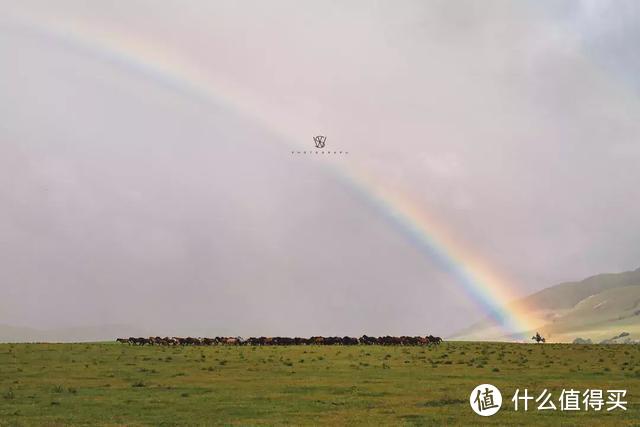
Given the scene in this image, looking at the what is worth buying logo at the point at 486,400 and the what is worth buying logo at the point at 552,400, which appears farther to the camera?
the what is worth buying logo at the point at 552,400

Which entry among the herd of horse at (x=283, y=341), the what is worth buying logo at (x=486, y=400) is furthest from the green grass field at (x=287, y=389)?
the herd of horse at (x=283, y=341)

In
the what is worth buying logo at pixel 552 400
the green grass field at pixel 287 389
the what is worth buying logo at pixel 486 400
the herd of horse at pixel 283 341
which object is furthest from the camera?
the herd of horse at pixel 283 341

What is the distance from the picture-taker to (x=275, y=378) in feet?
135

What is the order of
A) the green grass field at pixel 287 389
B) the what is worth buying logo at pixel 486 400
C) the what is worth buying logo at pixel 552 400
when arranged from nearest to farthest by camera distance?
1. the green grass field at pixel 287 389
2. the what is worth buying logo at pixel 486 400
3. the what is worth buying logo at pixel 552 400

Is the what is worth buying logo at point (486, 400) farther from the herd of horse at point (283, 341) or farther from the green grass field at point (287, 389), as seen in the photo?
the herd of horse at point (283, 341)

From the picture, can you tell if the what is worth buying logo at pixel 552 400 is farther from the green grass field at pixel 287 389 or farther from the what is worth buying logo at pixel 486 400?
the green grass field at pixel 287 389

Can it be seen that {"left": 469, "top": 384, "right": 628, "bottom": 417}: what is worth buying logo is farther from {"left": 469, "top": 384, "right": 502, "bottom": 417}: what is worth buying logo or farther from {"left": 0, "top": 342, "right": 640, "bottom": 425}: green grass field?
{"left": 0, "top": 342, "right": 640, "bottom": 425}: green grass field

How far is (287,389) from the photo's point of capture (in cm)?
3538

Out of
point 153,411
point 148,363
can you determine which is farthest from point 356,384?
point 148,363

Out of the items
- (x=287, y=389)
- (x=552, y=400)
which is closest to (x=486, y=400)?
(x=552, y=400)

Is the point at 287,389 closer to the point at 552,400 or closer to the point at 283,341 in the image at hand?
the point at 552,400

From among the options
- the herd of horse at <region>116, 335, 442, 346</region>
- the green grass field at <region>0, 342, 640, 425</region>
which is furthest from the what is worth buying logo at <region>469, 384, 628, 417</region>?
the herd of horse at <region>116, 335, 442, 346</region>

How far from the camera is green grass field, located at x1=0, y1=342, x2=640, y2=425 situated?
26547 mm

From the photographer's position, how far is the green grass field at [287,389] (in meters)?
26.5
